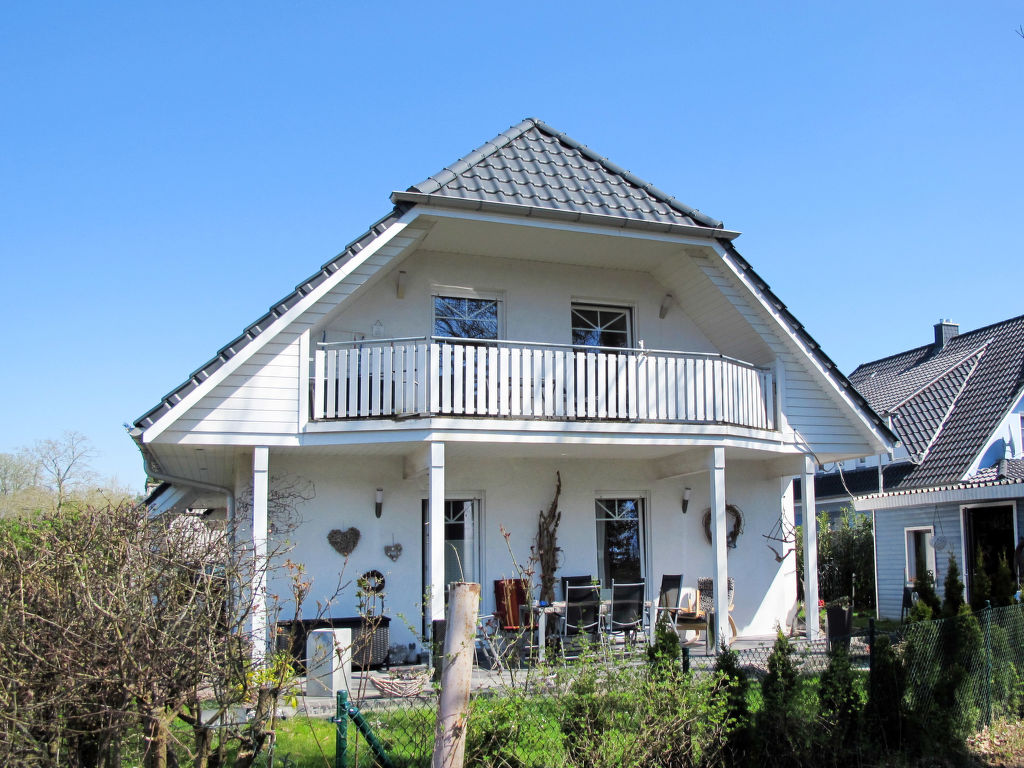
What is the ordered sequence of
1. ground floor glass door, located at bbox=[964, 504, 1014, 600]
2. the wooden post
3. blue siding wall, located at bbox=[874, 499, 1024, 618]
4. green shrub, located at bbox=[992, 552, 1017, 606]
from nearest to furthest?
the wooden post
green shrub, located at bbox=[992, 552, 1017, 606]
ground floor glass door, located at bbox=[964, 504, 1014, 600]
blue siding wall, located at bbox=[874, 499, 1024, 618]

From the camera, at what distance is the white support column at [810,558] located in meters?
12.7

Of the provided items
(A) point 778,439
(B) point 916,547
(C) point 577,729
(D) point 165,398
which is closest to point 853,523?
(B) point 916,547

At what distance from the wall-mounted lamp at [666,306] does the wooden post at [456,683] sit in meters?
9.84

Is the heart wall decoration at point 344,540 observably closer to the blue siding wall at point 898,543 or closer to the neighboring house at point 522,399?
the neighboring house at point 522,399

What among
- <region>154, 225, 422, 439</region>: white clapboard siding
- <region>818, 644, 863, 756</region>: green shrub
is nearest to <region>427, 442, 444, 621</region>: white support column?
<region>154, 225, 422, 439</region>: white clapboard siding

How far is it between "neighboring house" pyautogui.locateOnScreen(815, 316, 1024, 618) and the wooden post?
12.9m

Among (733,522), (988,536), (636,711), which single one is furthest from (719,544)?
(988,536)

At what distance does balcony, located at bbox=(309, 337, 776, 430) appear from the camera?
36.3 feet

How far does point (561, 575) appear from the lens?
13.1m

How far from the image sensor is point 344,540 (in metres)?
12.2

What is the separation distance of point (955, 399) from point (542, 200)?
1269cm

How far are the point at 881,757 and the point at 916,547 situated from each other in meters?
12.7

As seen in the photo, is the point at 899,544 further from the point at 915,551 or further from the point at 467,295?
the point at 467,295

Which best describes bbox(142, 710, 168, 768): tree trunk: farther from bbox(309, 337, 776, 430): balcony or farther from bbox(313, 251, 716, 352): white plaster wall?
bbox(313, 251, 716, 352): white plaster wall
